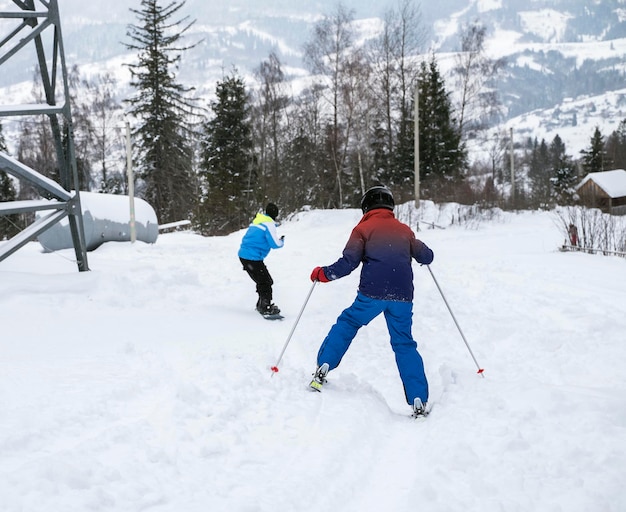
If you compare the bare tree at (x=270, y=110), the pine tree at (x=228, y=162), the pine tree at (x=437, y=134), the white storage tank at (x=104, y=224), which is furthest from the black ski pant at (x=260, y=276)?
the pine tree at (x=437, y=134)

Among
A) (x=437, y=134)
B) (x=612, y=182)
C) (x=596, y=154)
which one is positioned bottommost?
(x=612, y=182)

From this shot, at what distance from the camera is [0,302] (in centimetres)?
537

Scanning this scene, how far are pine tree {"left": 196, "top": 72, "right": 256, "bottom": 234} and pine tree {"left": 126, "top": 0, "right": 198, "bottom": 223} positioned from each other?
2563mm

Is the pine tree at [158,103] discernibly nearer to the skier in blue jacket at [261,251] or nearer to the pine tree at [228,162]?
the pine tree at [228,162]

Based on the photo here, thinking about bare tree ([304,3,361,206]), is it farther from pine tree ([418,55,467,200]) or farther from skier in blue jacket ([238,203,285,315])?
skier in blue jacket ([238,203,285,315])

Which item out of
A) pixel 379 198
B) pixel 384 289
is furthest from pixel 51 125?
pixel 384 289

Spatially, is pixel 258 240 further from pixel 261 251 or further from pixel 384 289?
pixel 384 289

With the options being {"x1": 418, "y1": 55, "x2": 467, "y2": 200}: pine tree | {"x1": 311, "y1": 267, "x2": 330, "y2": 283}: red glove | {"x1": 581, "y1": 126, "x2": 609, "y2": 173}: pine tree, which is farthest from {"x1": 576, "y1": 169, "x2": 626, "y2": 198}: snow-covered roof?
{"x1": 311, "y1": 267, "x2": 330, "y2": 283}: red glove

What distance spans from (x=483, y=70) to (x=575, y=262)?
89.3 feet

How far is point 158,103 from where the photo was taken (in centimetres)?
2997

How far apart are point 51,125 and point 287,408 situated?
5.85 meters

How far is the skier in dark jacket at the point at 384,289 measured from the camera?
4082 mm

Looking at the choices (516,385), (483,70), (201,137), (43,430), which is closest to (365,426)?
(516,385)

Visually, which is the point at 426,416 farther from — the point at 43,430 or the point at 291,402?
the point at 43,430
